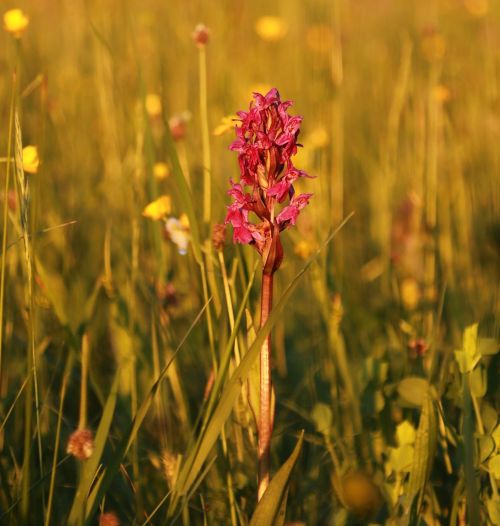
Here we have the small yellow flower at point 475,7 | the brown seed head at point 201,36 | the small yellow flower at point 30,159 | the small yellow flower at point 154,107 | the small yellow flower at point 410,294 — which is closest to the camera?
the small yellow flower at point 30,159

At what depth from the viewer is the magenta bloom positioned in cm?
83

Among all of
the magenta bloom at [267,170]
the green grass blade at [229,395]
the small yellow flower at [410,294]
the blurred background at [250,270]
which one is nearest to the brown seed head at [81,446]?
the blurred background at [250,270]

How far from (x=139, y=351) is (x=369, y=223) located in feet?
3.95

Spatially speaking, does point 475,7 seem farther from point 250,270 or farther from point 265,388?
point 265,388

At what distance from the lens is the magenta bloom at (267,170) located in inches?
32.6

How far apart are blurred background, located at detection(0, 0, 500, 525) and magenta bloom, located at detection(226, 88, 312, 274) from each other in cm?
10

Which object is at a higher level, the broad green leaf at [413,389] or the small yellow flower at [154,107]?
the small yellow flower at [154,107]

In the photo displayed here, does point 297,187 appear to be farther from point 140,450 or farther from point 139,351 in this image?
point 140,450

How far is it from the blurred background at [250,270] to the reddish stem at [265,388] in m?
0.08

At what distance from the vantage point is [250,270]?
103 cm

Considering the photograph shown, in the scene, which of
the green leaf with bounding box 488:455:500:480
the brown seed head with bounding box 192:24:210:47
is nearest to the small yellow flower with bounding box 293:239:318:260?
the brown seed head with bounding box 192:24:210:47

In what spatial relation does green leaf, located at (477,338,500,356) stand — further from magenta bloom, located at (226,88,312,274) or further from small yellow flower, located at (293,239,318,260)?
small yellow flower, located at (293,239,318,260)

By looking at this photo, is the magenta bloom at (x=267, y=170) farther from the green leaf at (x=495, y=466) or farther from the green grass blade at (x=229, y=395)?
the green leaf at (x=495, y=466)

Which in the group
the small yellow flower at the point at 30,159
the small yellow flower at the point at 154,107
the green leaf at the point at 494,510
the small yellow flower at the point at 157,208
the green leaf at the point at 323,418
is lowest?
the green leaf at the point at 494,510
